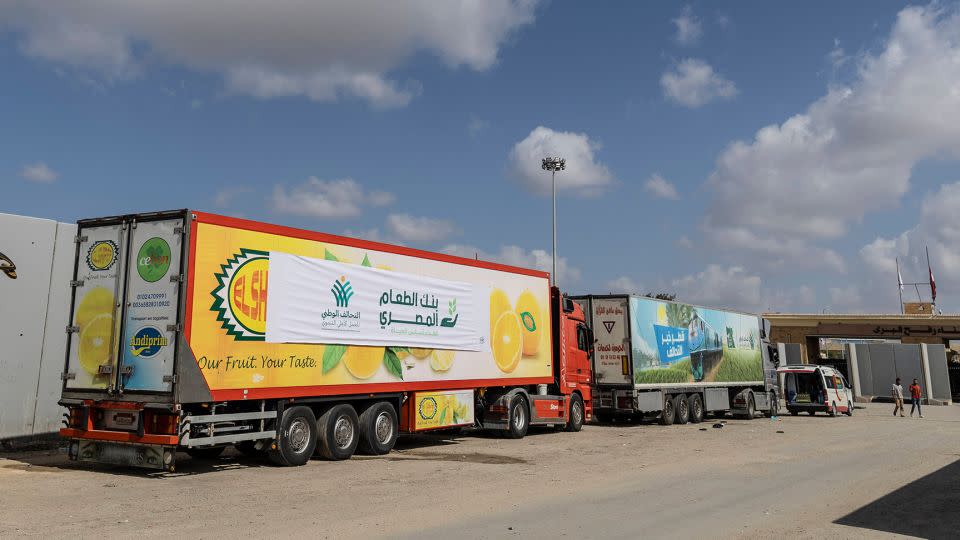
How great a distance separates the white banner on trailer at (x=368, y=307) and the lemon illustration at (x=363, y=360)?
129mm

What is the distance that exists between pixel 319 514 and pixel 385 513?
2.44 feet

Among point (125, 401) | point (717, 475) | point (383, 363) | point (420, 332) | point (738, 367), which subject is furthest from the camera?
point (738, 367)

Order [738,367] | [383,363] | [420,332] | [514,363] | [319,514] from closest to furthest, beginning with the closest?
[319,514] → [383,363] → [420,332] → [514,363] → [738,367]

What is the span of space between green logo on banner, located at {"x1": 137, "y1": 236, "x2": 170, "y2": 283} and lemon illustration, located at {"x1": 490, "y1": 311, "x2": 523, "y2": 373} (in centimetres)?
799

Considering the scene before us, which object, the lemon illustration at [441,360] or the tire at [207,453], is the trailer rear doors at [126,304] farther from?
the lemon illustration at [441,360]

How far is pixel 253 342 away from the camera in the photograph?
460 inches

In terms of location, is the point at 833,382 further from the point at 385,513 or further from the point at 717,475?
the point at 385,513

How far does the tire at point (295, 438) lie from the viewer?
12141mm

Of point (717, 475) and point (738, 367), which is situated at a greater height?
point (738, 367)

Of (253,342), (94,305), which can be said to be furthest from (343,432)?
(94,305)

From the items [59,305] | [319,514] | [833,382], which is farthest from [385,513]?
[833,382]

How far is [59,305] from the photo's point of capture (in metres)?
15.9

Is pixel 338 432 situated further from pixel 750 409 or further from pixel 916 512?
pixel 750 409

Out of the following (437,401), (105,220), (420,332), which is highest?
(105,220)
